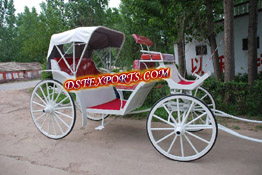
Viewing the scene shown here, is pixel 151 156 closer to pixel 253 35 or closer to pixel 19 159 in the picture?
pixel 19 159

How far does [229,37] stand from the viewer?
5.25m

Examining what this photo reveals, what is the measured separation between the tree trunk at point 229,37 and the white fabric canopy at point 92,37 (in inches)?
109

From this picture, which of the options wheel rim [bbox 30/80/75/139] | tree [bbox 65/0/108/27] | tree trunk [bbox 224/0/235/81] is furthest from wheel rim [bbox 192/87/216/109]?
tree [bbox 65/0/108/27]

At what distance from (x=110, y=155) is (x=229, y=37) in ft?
13.8

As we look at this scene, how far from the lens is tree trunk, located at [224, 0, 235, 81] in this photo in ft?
17.1

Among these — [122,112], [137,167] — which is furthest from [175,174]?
[122,112]

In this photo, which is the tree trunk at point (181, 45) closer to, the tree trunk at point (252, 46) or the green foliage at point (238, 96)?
the green foliage at point (238, 96)

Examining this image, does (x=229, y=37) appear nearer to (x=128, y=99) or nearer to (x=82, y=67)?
(x=128, y=99)

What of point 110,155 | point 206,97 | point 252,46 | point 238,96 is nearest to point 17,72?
point 206,97

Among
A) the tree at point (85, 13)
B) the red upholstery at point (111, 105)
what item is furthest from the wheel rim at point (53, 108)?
the tree at point (85, 13)

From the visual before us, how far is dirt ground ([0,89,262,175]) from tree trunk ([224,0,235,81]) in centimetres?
170

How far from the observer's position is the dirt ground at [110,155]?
9.06ft

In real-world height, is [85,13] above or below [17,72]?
above

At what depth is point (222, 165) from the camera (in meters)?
2.78
